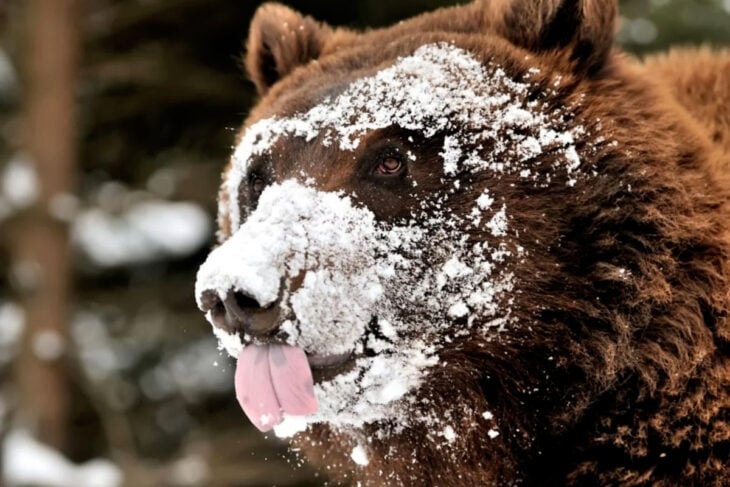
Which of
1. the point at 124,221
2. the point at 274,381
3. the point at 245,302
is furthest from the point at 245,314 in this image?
the point at 124,221

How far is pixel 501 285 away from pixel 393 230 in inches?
13.9

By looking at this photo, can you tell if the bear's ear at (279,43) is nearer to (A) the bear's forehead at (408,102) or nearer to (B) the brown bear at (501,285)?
(A) the bear's forehead at (408,102)

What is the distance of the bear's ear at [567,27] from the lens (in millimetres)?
3182

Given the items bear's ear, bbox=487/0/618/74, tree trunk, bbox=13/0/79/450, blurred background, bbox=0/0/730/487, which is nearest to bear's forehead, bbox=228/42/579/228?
bear's ear, bbox=487/0/618/74

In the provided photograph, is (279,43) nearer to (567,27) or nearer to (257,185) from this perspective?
(257,185)

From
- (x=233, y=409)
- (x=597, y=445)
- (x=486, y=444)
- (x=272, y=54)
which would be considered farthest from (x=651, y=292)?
(x=233, y=409)

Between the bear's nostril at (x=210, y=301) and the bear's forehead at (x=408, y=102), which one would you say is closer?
the bear's nostril at (x=210, y=301)

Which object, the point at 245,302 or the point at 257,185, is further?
the point at 257,185

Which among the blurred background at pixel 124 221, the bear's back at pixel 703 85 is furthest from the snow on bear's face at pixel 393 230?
the blurred background at pixel 124 221

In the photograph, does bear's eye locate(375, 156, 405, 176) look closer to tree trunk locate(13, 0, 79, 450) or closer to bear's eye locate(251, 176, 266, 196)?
bear's eye locate(251, 176, 266, 196)

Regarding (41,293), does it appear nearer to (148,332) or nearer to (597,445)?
(148,332)

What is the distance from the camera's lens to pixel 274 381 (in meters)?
2.74

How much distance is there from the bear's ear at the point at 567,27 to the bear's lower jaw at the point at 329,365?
1196 millimetres

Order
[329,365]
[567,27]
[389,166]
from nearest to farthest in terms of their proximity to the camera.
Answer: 1. [329,365]
2. [389,166]
3. [567,27]
